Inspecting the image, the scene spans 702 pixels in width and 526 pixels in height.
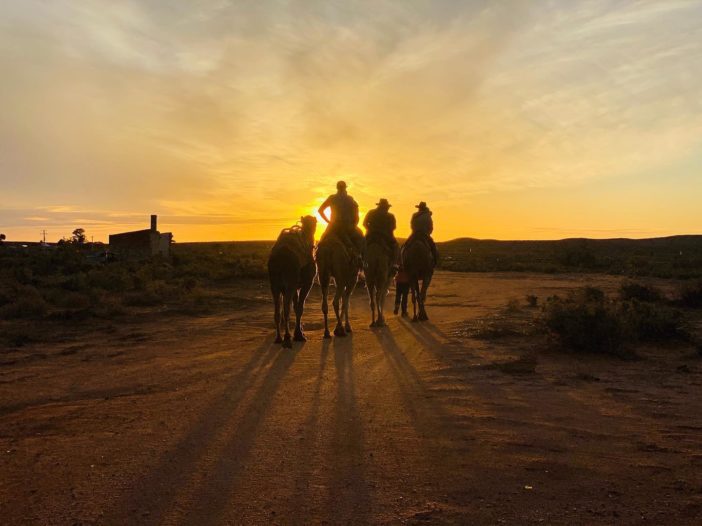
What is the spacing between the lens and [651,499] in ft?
13.1

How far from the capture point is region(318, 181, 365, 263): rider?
40.5ft

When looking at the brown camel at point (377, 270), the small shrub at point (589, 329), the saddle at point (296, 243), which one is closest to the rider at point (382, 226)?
the brown camel at point (377, 270)

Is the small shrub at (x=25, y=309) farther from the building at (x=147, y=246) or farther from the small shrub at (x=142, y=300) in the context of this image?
the building at (x=147, y=246)

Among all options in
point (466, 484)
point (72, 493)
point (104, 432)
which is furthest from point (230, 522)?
point (104, 432)

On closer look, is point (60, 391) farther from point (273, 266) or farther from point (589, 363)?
point (589, 363)

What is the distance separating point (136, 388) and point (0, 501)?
3491 mm

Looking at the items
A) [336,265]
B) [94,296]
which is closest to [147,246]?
[94,296]

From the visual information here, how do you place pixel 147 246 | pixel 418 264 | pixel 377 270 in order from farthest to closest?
pixel 147 246
pixel 418 264
pixel 377 270

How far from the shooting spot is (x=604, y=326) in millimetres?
9328

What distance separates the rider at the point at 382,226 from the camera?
14094 millimetres

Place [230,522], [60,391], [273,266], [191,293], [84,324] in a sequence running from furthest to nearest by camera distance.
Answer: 1. [191,293]
2. [84,324]
3. [273,266]
4. [60,391]
5. [230,522]

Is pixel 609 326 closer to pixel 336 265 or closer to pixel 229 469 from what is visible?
pixel 336 265

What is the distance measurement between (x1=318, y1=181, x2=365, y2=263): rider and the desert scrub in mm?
4078

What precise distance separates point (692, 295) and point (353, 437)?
14771mm
